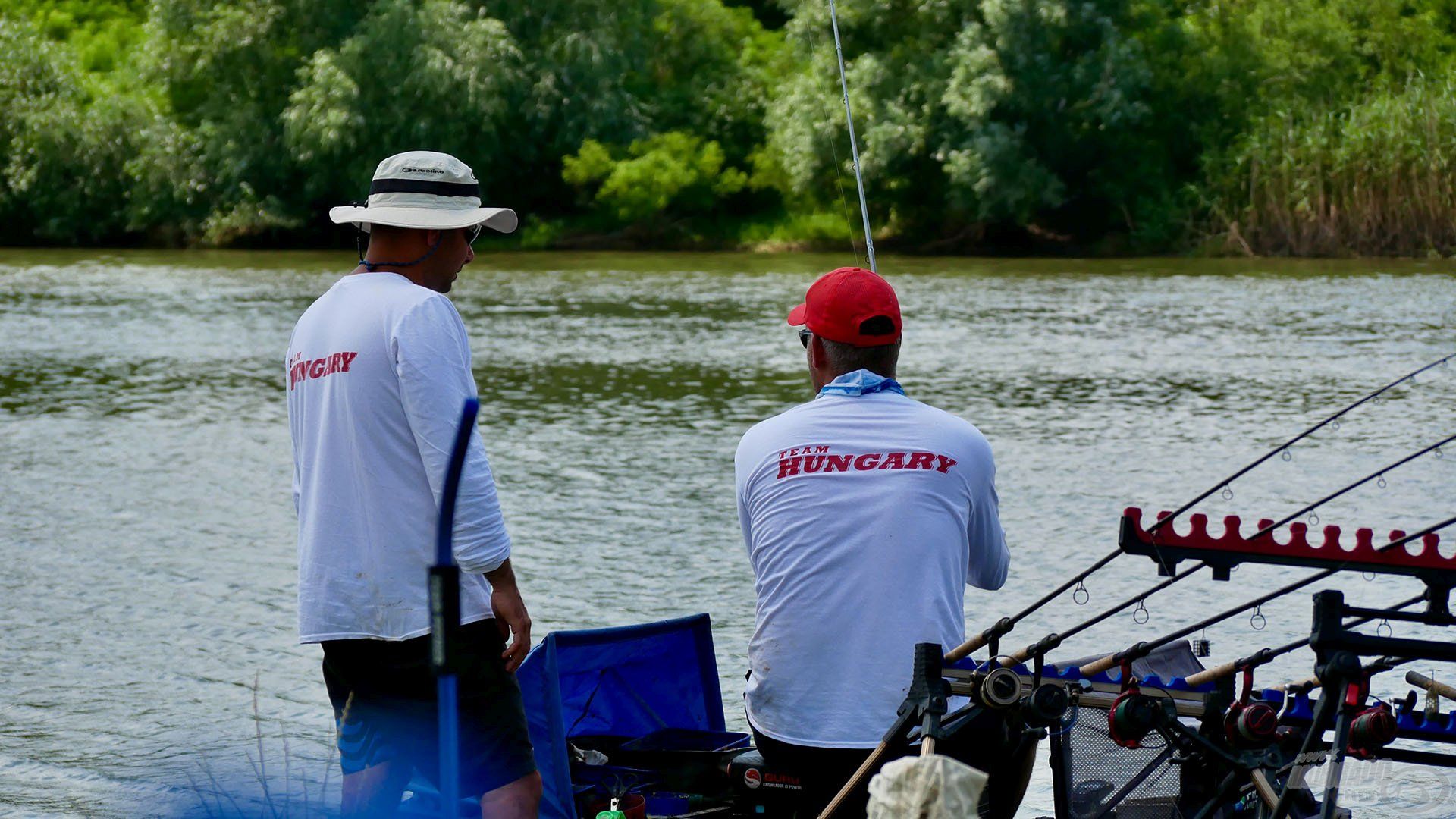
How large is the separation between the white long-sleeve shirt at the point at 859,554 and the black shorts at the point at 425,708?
1.37 feet

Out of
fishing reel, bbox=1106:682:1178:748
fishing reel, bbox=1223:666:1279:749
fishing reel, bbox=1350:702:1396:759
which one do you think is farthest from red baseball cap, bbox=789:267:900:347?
fishing reel, bbox=1350:702:1396:759

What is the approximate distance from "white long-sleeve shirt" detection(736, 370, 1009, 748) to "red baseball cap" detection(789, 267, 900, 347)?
8 cm

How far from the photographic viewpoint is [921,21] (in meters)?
36.7

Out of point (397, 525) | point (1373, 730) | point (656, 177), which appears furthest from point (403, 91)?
point (1373, 730)

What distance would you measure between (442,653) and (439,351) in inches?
49.0

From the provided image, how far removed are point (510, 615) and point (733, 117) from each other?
128 ft

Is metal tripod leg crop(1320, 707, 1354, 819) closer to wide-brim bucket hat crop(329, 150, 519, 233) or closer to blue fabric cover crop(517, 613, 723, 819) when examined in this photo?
wide-brim bucket hat crop(329, 150, 519, 233)

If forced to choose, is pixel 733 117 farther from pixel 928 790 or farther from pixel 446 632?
pixel 446 632

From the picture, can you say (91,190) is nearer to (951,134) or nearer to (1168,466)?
(951,134)

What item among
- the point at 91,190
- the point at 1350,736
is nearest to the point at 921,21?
the point at 91,190

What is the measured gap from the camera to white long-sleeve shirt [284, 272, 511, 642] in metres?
2.84

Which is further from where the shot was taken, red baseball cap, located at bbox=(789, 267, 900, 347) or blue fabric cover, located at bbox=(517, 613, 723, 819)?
blue fabric cover, located at bbox=(517, 613, 723, 819)

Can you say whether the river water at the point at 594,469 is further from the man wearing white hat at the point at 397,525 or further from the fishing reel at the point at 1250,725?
the fishing reel at the point at 1250,725

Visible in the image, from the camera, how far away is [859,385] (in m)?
2.99
